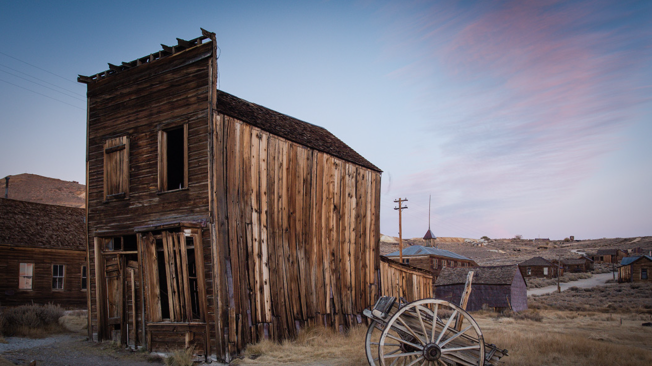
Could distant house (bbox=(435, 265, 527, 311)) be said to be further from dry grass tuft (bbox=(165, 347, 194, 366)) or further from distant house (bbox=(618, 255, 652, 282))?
distant house (bbox=(618, 255, 652, 282))

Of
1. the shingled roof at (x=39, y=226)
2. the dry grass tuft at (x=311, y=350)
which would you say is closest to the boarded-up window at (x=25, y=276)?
the shingled roof at (x=39, y=226)

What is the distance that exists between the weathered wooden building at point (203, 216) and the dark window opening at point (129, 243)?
3 cm

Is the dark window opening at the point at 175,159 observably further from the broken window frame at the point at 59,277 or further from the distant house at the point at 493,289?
the distant house at the point at 493,289

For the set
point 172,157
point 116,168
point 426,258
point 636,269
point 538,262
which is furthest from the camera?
point 538,262

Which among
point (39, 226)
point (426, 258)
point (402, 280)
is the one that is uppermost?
point (39, 226)

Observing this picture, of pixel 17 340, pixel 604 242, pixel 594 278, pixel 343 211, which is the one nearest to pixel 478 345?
pixel 343 211

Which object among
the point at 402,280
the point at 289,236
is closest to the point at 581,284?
the point at 402,280

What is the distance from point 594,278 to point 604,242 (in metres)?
57.9

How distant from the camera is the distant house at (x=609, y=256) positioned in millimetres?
71613

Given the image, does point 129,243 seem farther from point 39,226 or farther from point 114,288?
point 39,226

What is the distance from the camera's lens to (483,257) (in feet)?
271

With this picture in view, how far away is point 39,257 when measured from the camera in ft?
66.9

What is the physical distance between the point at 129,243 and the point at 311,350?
18.8 feet

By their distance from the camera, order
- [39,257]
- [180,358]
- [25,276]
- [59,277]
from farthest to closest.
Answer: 1. [59,277]
2. [39,257]
3. [25,276]
4. [180,358]
